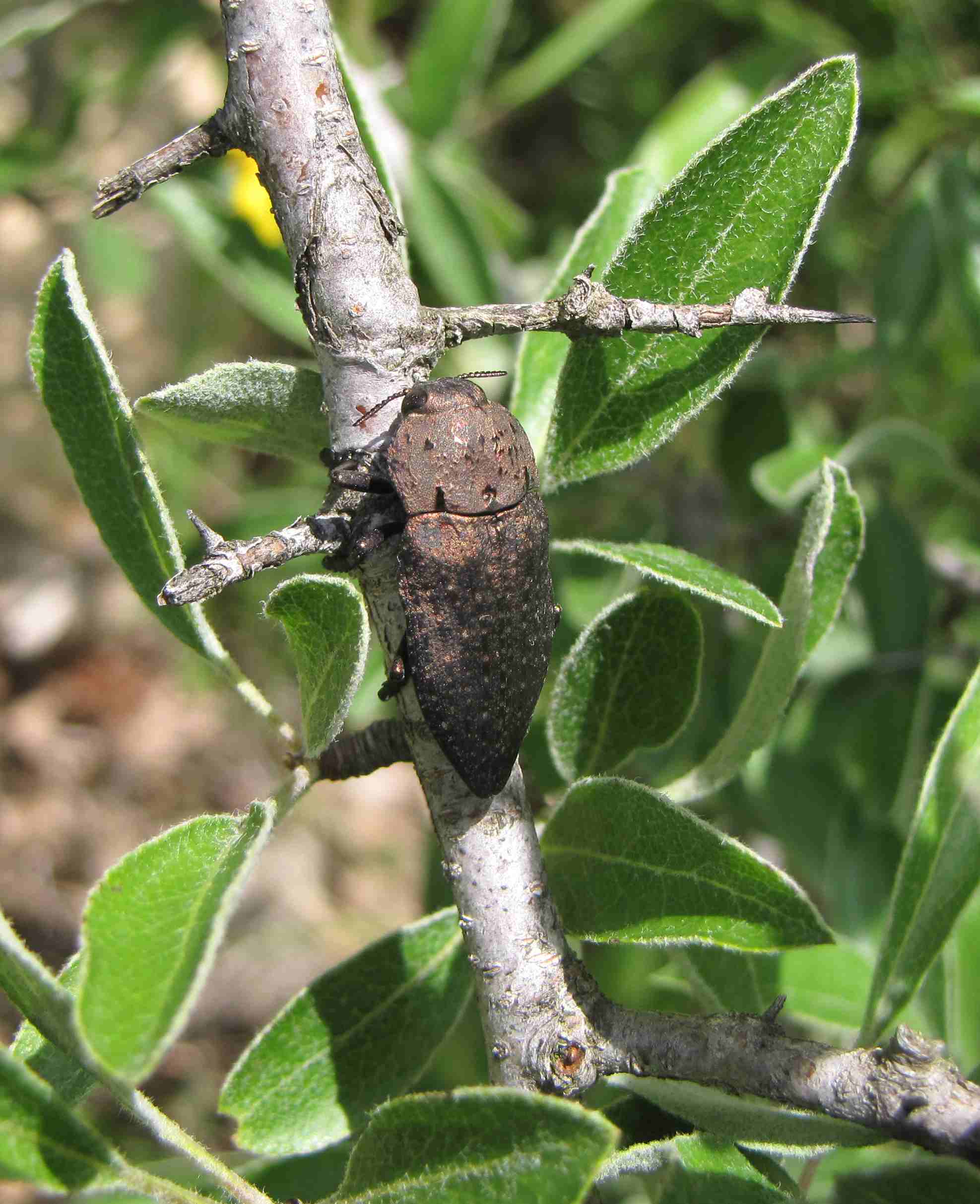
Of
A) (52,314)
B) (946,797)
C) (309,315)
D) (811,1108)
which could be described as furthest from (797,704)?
(52,314)

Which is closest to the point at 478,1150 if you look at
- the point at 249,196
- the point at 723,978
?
the point at 723,978

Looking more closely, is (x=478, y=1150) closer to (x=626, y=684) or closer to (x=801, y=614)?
(x=626, y=684)

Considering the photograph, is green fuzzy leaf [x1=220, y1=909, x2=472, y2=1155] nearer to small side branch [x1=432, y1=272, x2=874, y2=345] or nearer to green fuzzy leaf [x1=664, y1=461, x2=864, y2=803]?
green fuzzy leaf [x1=664, y1=461, x2=864, y2=803]

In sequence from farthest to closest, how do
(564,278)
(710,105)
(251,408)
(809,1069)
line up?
(710,105)
(564,278)
(251,408)
(809,1069)

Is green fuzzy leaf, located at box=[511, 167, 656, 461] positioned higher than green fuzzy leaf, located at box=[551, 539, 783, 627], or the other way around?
green fuzzy leaf, located at box=[511, 167, 656, 461]

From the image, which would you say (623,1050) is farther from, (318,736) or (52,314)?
(52,314)

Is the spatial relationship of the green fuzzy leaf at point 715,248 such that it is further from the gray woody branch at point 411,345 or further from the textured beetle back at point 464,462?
the textured beetle back at point 464,462

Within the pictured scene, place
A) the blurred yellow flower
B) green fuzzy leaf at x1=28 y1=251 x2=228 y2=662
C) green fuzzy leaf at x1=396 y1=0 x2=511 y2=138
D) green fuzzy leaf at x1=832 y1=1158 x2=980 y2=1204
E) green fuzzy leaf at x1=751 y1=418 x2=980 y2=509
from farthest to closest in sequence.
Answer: the blurred yellow flower, green fuzzy leaf at x1=396 y1=0 x2=511 y2=138, green fuzzy leaf at x1=751 y1=418 x2=980 y2=509, green fuzzy leaf at x1=28 y1=251 x2=228 y2=662, green fuzzy leaf at x1=832 y1=1158 x2=980 y2=1204

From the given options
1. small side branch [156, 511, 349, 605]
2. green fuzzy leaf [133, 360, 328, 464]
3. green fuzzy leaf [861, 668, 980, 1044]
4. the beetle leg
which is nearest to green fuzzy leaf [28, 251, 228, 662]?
green fuzzy leaf [133, 360, 328, 464]

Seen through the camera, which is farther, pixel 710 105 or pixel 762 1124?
pixel 710 105
